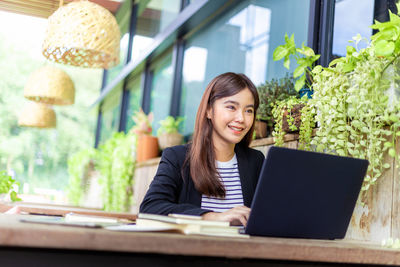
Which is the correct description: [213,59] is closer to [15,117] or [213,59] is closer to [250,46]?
[250,46]

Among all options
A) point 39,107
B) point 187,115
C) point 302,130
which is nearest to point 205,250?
A: point 302,130

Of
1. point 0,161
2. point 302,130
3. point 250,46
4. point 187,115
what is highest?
point 250,46

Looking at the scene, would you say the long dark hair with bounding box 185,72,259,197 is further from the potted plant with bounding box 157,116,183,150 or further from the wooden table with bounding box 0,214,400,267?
the potted plant with bounding box 157,116,183,150

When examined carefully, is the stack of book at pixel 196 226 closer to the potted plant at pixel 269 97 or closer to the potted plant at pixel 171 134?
the potted plant at pixel 269 97

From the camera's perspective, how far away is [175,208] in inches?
61.5

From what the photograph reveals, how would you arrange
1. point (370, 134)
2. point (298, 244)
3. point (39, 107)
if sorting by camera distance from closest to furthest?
point (298, 244)
point (370, 134)
point (39, 107)

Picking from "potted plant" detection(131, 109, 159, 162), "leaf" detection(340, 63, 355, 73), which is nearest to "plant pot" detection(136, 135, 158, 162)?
"potted plant" detection(131, 109, 159, 162)

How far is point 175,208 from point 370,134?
2.33 feet

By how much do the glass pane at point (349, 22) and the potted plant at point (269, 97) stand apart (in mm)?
301

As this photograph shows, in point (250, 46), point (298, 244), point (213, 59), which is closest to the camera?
point (298, 244)

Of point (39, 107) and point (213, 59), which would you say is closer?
point (213, 59)

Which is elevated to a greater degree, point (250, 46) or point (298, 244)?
point (250, 46)

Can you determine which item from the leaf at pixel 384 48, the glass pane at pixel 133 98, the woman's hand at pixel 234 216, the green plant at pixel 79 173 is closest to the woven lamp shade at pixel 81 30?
the woman's hand at pixel 234 216

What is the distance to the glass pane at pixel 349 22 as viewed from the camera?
2.28 meters
